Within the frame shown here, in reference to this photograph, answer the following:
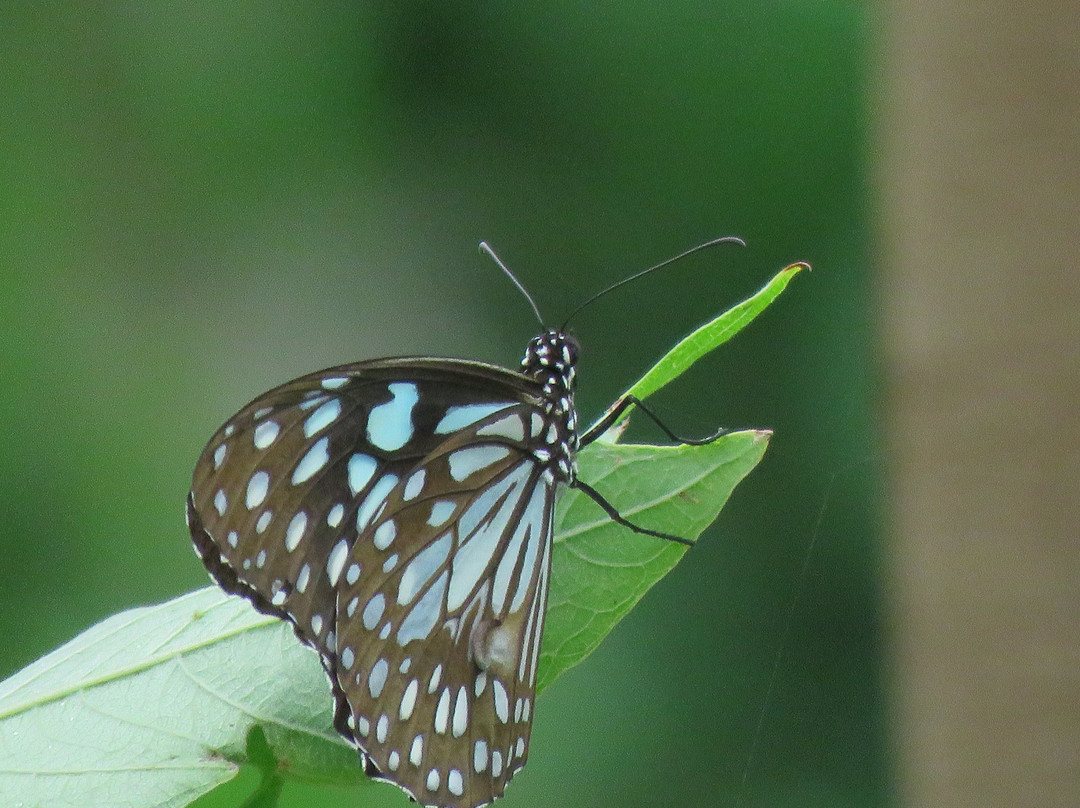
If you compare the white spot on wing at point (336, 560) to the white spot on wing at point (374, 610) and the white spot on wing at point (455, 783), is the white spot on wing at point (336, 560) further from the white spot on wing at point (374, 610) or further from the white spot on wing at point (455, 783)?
the white spot on wing at point (455, 783)

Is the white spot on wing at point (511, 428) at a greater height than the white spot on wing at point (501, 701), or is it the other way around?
the white spot on wing at point (511, 428)

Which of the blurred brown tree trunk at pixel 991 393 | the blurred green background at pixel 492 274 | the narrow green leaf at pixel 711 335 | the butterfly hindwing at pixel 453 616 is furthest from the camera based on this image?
the blurred green background at pixel 492 274

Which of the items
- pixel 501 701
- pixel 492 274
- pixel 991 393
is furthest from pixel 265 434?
pixel 492 274

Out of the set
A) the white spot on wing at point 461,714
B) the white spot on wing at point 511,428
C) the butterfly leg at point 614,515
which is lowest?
the white spot on wing at point 461,714

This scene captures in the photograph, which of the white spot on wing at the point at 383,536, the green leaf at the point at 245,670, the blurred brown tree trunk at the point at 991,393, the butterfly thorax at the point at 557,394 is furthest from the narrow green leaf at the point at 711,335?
the blurred brown tree trunk at the point at 991,393

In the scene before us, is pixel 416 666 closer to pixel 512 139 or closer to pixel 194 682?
pixel 194 682

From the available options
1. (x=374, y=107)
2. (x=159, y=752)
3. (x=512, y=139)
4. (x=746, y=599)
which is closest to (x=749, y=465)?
(x=159, y=752)

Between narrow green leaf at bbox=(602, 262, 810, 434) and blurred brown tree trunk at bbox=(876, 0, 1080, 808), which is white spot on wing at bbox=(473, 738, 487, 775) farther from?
blurred brown tree trunk at bbox=(876, 0, 1080, 808)

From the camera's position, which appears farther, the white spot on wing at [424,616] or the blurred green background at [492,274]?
the blurred green background at [492,274]
